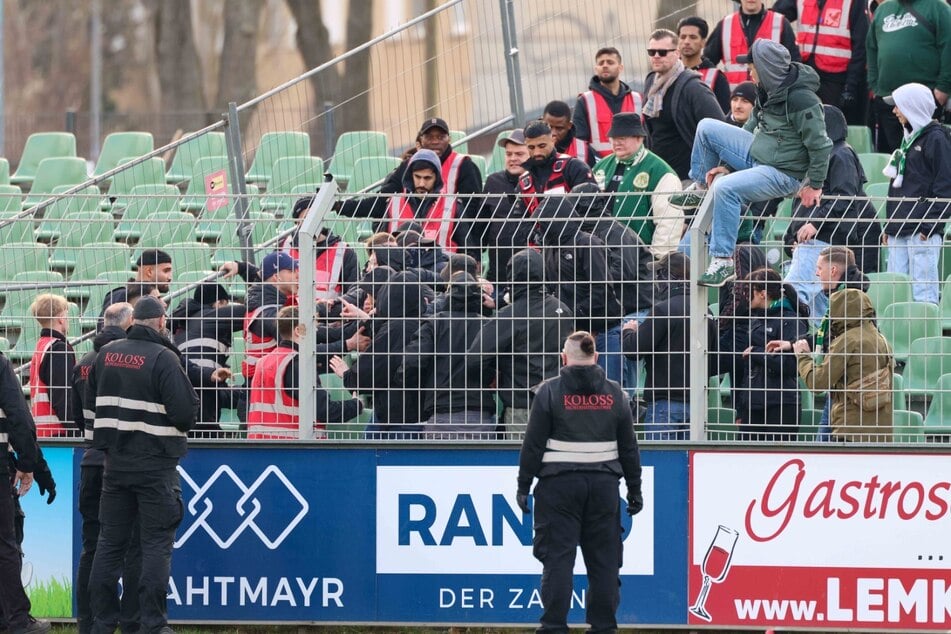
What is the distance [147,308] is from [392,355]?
60.5 inches

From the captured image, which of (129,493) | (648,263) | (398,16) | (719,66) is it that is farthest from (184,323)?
(398,16)

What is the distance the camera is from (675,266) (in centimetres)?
1028

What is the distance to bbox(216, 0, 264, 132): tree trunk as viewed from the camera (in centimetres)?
3869

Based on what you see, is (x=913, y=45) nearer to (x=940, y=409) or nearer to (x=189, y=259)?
(x=940, y=409)

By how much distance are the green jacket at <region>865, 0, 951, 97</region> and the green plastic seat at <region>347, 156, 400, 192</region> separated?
4.49 metres

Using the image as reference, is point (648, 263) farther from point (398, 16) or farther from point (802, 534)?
point (398, 16)

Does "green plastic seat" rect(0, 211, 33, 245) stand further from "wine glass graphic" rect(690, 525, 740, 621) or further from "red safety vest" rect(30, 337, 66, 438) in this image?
"wine glass graphic" rect(690, 525, 740, 621)

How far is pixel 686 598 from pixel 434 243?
268cm

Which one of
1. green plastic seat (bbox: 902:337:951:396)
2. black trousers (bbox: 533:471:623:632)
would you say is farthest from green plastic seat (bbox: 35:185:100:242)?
green plastic seat (bbox: 902:337:951:396)

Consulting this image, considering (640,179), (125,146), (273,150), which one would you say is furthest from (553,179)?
(125,146)

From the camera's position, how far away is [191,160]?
17.0 metres

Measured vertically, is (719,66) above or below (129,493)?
above

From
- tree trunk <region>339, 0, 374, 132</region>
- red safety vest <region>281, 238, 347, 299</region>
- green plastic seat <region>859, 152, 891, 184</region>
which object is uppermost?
tree trunk <region>339, 0, 374, 132</region>

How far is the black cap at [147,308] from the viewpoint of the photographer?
988 cm
